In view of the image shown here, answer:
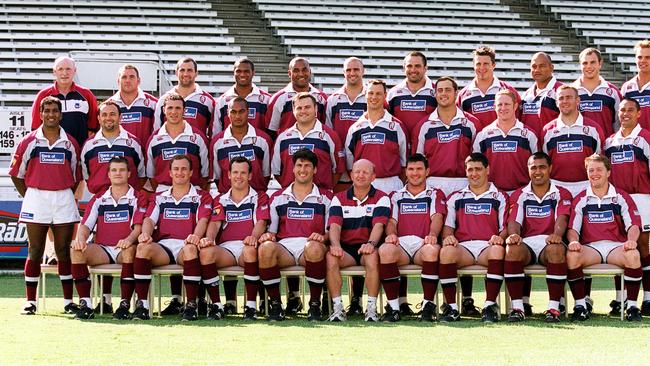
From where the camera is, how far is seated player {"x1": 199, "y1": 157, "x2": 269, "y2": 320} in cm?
708

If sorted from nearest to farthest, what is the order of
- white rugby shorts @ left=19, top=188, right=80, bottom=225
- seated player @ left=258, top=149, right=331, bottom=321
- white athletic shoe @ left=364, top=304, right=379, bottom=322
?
A: white athletic shoe @ left=364, top=304, right=379, bottom=322, seated player @ left=258, top=149, right=331, bottom=321, white rugby shorts @ left=19, top=188, right=80, bottom=225

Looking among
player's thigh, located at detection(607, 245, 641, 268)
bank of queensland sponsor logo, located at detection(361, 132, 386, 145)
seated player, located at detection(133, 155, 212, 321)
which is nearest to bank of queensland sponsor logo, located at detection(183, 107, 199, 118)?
seated player, located at detection(133, 155, 212, 321)

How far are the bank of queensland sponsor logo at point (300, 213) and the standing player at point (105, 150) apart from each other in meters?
1.29

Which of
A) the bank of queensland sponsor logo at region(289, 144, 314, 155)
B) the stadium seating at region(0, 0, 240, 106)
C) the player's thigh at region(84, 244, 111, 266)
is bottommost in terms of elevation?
the player's thigh at region(84, 244, 111, 266)

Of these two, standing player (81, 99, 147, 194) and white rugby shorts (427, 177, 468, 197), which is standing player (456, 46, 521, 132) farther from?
standing player (81, 99, 147, 194)

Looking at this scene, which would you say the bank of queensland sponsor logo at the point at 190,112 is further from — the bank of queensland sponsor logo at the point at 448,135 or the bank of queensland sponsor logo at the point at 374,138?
the bank of queensland sponsor logo at the point at 448,135

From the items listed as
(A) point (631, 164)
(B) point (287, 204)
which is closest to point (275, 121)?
(B) point (287, 204)

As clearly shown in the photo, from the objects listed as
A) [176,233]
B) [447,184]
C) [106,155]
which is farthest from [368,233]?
[106,155]

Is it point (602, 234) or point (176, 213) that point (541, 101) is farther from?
point (176, 213)

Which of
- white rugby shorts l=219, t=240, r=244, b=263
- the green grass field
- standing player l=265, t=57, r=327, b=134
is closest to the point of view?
the green grass field

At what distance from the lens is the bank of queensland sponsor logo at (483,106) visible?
7.91 meters

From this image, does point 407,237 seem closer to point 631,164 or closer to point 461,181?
point 461,181

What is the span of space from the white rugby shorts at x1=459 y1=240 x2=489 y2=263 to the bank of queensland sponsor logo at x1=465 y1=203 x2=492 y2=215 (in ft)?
0.70

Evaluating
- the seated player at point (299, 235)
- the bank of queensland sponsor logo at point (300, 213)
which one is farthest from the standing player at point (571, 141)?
the bank of queensland sponsor logo at point (300, 213)
